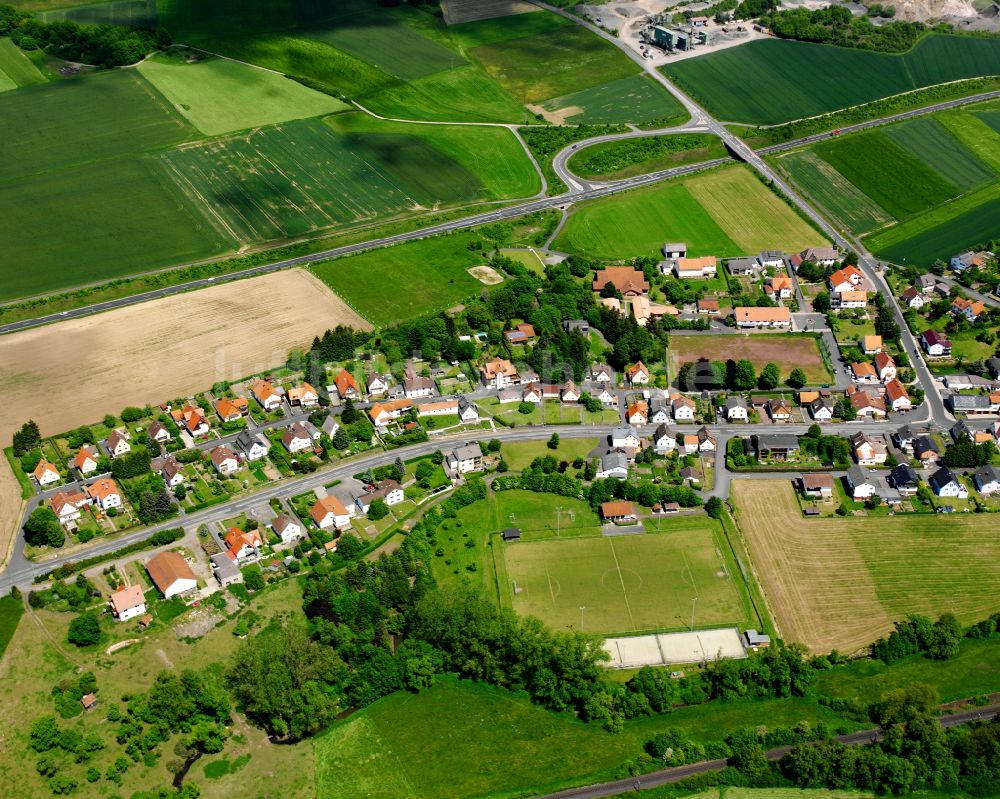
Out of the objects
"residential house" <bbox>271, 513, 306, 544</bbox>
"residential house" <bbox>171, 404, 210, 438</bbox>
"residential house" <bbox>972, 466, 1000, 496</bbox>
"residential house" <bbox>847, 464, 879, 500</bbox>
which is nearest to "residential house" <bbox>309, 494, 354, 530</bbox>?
"residential house" <bbox>271, 513, 306, 544</bbox>

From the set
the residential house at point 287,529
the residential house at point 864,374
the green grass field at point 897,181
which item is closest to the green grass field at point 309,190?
the green grass field at point 897,181

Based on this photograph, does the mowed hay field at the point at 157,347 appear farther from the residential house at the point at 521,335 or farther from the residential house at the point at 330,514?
the residential house at the point at 330,514

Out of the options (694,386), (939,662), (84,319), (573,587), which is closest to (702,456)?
(694,386)

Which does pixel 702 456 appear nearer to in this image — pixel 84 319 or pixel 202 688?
pixel 202 688

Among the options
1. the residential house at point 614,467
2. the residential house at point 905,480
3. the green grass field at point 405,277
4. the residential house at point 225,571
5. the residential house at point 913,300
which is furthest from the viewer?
the green grass field at point 405,277

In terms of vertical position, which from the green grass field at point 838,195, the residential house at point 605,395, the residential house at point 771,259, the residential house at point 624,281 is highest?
the green grass field at point 838,195

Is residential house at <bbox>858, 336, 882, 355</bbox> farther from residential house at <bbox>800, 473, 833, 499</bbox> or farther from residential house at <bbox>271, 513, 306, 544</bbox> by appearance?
residential house at <bbox>271, 513, 306, 544</bbox>
